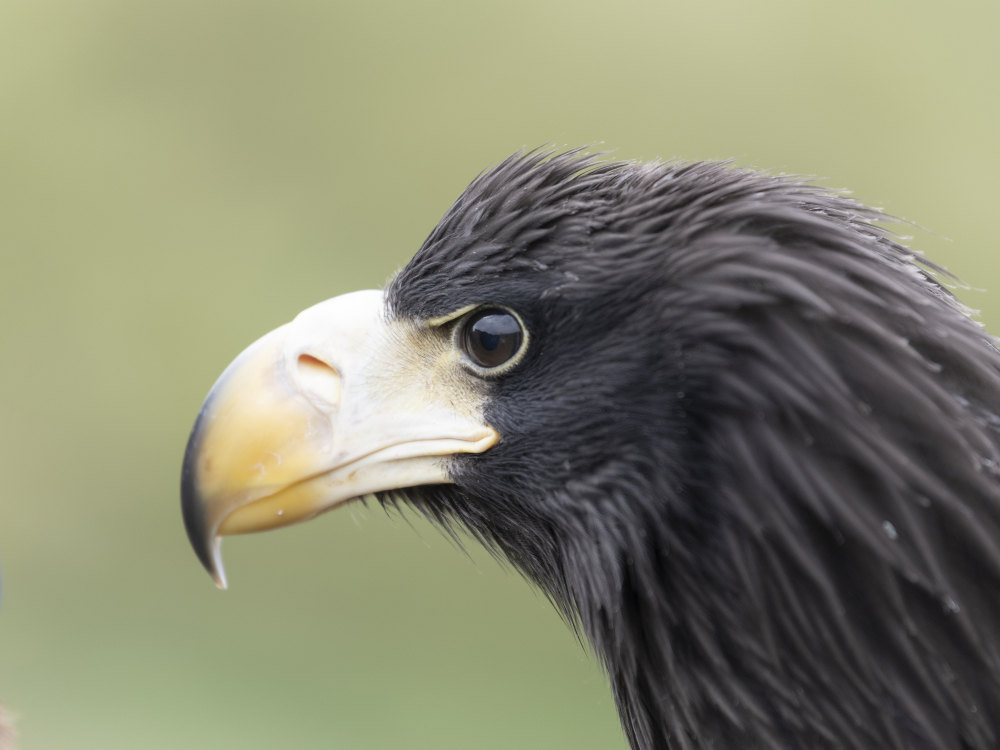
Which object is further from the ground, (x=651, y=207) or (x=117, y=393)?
(x=651, y=207)

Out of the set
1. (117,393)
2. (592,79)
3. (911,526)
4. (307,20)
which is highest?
(307,20)

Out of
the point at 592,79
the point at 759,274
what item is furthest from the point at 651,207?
the point at 592,79

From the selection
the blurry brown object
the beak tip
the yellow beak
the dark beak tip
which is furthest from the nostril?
the blurry brown object

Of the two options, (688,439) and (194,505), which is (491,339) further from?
(194,505)

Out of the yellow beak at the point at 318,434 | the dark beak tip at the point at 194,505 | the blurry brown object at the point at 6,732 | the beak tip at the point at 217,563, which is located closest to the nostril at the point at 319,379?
the yellow beak at the point at 318,434

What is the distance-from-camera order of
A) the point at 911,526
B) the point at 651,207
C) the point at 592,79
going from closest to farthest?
the point at 911,526 → the point at 651,207 → the point at 592,79

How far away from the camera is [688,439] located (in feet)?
3.84

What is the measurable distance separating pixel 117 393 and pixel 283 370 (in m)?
3.78

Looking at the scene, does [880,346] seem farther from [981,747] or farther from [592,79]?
[592,79]

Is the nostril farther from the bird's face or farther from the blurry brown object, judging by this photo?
the blurry brown object

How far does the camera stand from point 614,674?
131 cm

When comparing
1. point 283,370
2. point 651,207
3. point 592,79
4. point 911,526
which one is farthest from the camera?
point 592,79

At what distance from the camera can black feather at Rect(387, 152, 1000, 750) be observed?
43.3 inches

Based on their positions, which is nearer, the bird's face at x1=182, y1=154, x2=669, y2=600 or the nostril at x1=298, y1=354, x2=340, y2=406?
the bird's face at x1=182, y1=154, x2=669, y2=600
